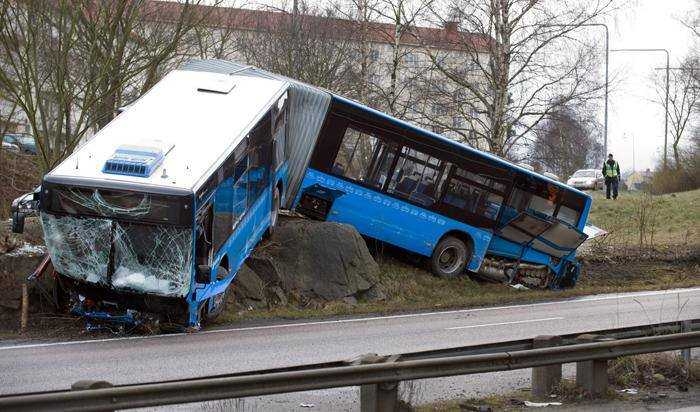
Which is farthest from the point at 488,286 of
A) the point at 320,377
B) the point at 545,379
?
the point at 320,377

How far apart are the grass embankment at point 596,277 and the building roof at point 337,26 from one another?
7.78 metres

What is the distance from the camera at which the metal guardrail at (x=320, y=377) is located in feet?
19.6

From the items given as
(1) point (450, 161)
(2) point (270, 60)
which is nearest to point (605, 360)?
(1) point (450, 161)

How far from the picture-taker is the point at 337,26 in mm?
42312

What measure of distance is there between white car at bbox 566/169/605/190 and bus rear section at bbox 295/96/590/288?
1349 inches

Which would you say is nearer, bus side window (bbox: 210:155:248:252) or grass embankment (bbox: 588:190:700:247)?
bus side window (bbox: 210:155:248:252)

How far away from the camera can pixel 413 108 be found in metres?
34.1

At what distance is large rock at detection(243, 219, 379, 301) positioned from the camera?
64.5ft

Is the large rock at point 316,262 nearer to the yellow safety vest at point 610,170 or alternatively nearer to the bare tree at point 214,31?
the bare tree at point 214,31

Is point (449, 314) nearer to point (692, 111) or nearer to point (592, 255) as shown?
point (592, 255)

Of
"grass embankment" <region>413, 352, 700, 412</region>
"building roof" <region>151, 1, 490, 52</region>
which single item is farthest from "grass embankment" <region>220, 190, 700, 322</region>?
"grass embankment" <region>413, 352, 700, 412</region>

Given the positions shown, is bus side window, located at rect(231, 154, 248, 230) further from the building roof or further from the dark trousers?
the dark trousers

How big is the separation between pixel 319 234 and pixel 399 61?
1613 cm

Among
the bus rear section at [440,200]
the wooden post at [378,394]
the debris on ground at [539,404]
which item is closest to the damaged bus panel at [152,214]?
the bus rear section at [440,200]
